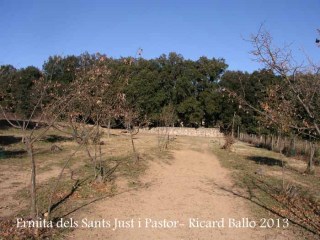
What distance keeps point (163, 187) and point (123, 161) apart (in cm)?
623

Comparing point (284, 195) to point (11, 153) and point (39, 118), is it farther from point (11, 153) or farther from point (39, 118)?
point (11, 153)

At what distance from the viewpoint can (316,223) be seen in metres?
9.39

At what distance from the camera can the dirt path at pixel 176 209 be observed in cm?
813

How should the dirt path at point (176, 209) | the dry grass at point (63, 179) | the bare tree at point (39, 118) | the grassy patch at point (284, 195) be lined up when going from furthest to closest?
the dry grass at point (63, 179) < the grassy patch at point (284, 195) < the dirt path at point (176, 209) < the bare tree at point (39, 118)

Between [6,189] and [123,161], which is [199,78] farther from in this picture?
[6,189]

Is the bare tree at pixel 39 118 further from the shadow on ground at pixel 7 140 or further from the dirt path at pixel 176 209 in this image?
the shadow on ground at pixel 7 140

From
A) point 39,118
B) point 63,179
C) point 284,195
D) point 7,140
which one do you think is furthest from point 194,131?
point 39,118

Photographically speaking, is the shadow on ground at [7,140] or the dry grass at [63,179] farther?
the shadow on ground at [7,140]

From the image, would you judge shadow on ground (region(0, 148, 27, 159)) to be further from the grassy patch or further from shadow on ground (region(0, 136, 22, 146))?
the grassy patch

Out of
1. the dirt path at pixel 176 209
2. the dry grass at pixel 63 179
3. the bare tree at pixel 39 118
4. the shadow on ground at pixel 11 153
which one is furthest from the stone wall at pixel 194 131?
the bare tree at pixel 39 118

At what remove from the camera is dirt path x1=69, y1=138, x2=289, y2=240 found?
8.13 meters

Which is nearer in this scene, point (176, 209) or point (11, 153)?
point (176, 209)

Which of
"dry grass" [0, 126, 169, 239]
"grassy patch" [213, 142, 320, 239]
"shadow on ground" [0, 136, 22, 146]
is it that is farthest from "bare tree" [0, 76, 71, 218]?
"shadow on ground" [0, 136, 22, 146]

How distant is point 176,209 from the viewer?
33.6 ft
